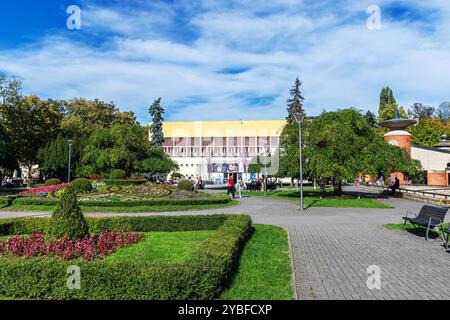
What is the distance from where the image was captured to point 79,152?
5044cm

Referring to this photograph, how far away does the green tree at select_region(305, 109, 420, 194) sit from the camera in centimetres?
2405

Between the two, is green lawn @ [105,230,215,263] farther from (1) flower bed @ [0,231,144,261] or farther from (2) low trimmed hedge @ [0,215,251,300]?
(2) low trimmed hedge @ [0,215,251,300]

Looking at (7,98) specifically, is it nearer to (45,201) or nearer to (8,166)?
(8,166)

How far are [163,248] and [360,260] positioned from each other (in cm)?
501

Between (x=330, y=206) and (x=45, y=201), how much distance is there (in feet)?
54.3

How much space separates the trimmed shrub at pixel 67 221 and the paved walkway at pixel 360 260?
18.4ft

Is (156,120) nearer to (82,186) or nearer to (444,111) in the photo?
(82,186)

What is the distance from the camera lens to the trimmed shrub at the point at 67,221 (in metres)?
9.27

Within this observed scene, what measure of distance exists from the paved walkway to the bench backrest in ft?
2.58

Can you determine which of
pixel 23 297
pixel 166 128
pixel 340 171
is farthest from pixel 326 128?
pixel 166 128

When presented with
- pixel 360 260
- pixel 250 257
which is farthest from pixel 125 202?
pixel 360 260

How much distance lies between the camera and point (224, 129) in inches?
3132

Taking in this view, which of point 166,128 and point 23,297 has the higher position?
point 166,128

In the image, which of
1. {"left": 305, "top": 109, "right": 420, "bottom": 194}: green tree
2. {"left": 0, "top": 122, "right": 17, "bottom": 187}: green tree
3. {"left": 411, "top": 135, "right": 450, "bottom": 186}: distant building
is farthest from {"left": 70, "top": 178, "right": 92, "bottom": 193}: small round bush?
{"left": 411, "top": 135, "right": 450, "bottom": 186}: distant building
